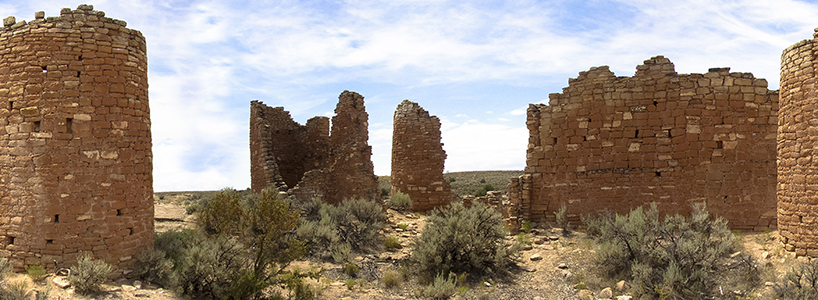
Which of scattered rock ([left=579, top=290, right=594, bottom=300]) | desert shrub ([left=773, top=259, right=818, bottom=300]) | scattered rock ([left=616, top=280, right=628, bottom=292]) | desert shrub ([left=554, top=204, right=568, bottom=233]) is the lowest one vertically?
scattered rock ([left=579, top=290, right=594, bottom=300])

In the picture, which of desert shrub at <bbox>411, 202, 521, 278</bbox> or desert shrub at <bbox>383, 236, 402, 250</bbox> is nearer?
desert shrub at <bbox>411, 202, 521, 278</bbox>

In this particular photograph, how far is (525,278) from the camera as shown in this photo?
1036 centimetres

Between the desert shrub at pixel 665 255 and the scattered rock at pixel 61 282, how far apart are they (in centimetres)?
905

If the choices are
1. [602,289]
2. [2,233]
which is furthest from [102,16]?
[602,289]

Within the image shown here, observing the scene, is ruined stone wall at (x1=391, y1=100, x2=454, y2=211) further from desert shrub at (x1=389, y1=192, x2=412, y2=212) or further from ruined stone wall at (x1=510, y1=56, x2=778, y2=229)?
ruined stone wall at (x1=510, y1=56, x2=778, y2=229)

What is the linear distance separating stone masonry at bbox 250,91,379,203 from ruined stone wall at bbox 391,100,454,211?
3.98ft

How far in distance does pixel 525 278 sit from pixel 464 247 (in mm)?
1400

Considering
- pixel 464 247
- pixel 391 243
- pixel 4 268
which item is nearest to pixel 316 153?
pixel 391 243

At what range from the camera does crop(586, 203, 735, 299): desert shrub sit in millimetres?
8664

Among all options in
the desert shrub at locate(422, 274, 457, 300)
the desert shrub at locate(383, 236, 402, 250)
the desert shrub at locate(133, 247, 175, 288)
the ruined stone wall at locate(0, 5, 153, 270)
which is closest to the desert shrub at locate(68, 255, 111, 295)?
the ruined stone wall at locate(0, 5, 153, 270)

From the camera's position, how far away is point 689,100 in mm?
11797

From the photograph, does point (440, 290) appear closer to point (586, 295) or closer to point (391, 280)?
point (391, 280)

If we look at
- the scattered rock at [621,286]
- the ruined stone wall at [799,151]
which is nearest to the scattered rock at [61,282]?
the scattered rock at [621,286]

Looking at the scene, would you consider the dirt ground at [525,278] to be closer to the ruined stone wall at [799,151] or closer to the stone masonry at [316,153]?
the ruined stone wall at [799,151]
